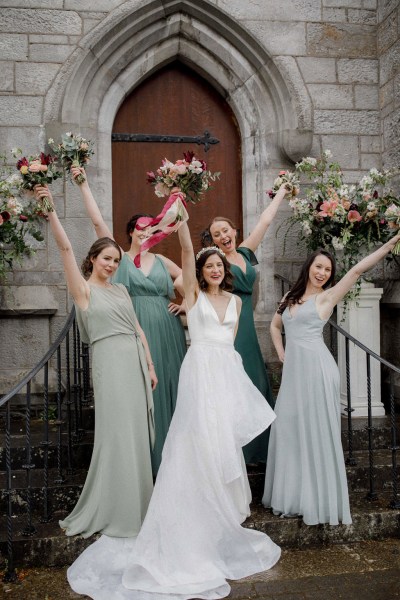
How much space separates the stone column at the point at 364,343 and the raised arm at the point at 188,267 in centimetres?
184

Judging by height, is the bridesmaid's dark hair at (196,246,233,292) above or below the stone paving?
above

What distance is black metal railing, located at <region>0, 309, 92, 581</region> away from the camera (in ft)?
10.9

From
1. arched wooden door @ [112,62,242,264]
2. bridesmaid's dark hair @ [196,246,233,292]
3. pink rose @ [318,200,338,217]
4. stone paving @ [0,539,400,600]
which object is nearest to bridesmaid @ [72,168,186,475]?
bridesmaid's dark hair @ [196,246,233,292]

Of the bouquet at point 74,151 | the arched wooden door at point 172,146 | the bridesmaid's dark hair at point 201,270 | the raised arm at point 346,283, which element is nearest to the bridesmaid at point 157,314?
the bouquet at point 74,151

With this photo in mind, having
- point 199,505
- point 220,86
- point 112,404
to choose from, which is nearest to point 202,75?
point 220,86

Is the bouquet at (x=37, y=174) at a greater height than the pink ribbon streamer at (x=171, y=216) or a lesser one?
greater

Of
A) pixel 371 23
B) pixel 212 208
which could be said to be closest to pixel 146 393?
pixel 212 208

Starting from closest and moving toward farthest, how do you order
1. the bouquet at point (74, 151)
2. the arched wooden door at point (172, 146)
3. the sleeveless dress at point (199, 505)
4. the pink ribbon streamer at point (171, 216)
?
the sleeveless dress at point (199, 505), the pink ribbon streamer at point (171, 216), the bouquet at point (74, 151), the arched wooden door at point (172, 146)

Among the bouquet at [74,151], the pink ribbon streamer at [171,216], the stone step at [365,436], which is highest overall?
the bouquet at [74,151]

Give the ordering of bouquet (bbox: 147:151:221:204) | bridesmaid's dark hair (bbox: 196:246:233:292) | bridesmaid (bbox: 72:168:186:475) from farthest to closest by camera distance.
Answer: bridesmaid (bbox: 72:168:186:475)
bridesmaid's dark hair (bbox: 196:246:233:292)
bouquet (bbox: 147:151:221:204)

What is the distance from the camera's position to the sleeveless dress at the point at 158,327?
397 centimetres

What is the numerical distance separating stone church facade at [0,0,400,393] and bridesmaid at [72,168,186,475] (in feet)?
5.17

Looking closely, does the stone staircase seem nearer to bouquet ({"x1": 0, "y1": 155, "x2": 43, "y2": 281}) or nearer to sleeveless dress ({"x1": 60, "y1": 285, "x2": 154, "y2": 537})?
sleeveless dress ({"x1": 60, "y1": 285, "x2": 154, "y2": 537})

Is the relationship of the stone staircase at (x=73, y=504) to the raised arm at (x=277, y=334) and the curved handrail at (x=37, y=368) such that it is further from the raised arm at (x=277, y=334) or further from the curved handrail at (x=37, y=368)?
the raised arm at (x=277, y=334)
